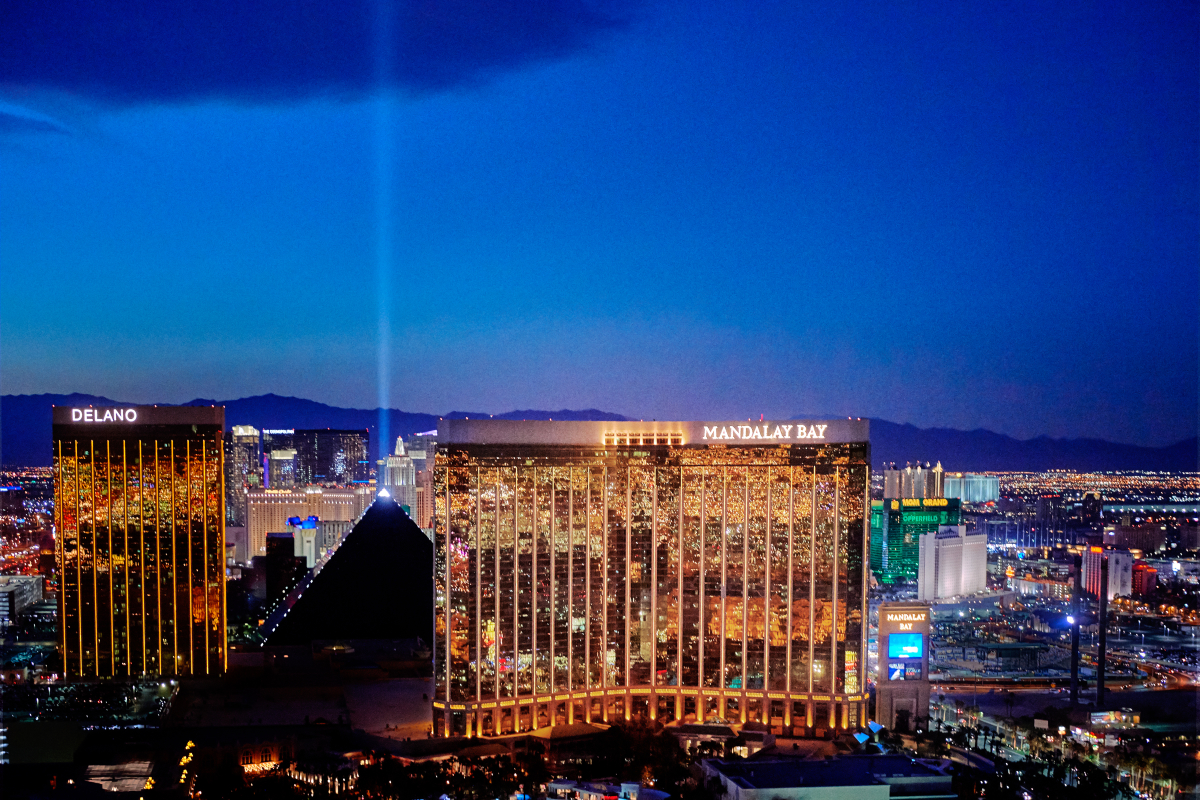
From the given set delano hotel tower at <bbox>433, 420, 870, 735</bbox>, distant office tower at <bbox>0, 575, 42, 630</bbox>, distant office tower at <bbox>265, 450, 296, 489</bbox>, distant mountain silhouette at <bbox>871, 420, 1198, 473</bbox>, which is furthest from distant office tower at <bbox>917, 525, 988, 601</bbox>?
distant office tower at <bbox>265, 450, 296, 489</bbox>

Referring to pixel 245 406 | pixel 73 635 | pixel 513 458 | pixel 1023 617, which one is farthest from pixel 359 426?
pixel 513 458

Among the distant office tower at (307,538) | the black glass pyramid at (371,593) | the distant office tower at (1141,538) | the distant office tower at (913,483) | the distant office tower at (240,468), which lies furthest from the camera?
the distant office tower at (913,483)

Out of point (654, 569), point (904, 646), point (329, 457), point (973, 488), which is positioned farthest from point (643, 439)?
point (973, 488)

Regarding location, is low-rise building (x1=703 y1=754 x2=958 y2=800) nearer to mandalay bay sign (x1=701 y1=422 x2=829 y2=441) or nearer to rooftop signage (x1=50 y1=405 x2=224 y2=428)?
mandalay bay sign (x1=701 y1=422 x2=829 y2=441)

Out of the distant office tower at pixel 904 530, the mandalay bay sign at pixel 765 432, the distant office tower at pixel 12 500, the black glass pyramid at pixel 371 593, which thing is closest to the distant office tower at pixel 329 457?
the black glass pyramid at pixel 371 593

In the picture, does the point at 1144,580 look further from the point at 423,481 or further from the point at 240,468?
the point at 240,468

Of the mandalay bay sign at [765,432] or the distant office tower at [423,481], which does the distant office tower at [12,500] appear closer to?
the distant office tower at [423,481]
